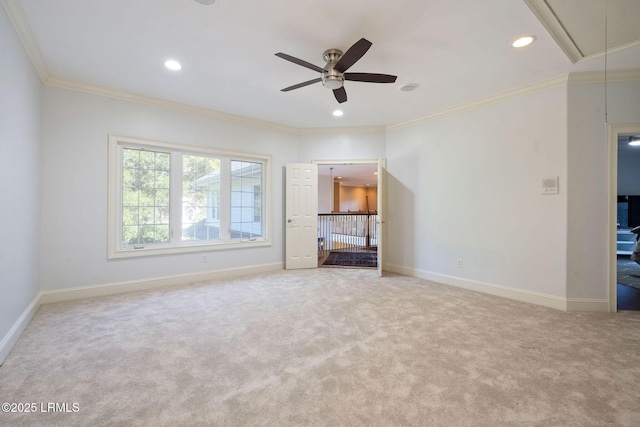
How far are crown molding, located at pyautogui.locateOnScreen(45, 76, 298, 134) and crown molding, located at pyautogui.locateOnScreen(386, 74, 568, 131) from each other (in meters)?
2.49

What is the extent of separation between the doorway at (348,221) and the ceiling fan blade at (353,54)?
246cm

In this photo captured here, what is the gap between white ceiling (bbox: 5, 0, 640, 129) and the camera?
7.24 ft

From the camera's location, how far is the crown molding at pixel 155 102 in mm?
3430

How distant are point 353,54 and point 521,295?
354cm

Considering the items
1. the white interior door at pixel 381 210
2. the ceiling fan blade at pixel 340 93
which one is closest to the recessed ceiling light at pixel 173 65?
the ceiling fan blade at pixel 340 93

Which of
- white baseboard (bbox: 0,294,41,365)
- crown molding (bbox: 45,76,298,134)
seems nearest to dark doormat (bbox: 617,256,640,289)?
crown molding (bbox: 45,76,298,134)

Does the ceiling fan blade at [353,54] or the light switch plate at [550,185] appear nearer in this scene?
the ceiling fan blade at [353,54]

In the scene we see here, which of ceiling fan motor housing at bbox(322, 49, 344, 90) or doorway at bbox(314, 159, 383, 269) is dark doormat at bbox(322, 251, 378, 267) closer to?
doorway at bbox(314, 159, 383, 269)

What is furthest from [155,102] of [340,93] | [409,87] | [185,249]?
[409,87]

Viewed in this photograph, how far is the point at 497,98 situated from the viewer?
12.3 ft

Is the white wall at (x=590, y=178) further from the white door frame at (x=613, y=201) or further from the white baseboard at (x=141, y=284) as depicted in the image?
the white baseboard at (x=141, y=284)

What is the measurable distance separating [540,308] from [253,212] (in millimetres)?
4469

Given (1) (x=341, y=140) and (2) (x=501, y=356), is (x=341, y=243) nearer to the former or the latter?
(1) (x=341, y=140)

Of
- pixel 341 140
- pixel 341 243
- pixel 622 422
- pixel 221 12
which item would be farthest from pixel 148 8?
pixel 341 243
